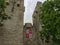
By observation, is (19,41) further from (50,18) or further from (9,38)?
(50,18)

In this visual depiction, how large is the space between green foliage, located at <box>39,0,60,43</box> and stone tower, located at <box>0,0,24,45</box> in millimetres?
3592

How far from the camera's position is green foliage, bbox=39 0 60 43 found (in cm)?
2342

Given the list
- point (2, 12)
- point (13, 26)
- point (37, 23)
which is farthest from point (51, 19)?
point (37, 23)

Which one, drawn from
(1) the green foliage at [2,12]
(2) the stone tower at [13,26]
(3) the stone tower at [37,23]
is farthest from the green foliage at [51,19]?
(3) the stone tower at [37,23]

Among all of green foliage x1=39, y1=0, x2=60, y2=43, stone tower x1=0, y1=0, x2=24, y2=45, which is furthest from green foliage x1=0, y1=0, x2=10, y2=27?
green foliage x1=39, y1=0, x2=60, y2=43

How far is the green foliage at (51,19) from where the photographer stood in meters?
23.4

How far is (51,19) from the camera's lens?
23.9m

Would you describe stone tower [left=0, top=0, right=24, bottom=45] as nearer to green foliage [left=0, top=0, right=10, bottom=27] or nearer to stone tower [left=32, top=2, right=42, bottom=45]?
green foliage [left=0, top=0, right=10, bottom=27]

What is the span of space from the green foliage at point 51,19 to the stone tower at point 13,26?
359 centimetres

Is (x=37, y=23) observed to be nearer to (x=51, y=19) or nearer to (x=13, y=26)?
(x=13, y=26)

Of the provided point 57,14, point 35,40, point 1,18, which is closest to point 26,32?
point 35,40

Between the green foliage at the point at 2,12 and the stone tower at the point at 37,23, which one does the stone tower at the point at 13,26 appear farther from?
the stone tower at the point at 37,23

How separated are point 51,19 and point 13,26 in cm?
518

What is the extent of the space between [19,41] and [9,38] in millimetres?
863
